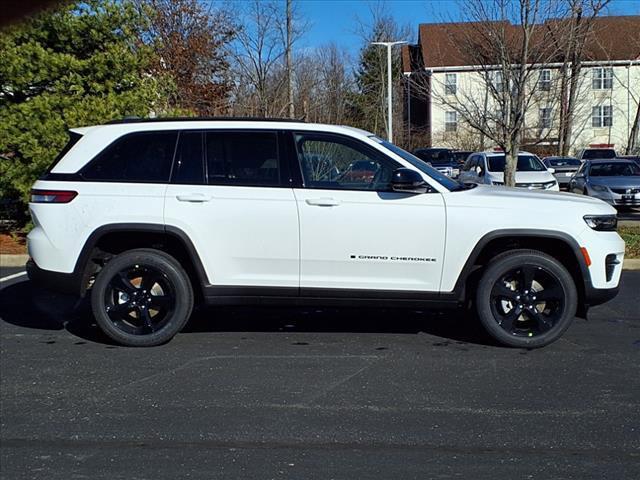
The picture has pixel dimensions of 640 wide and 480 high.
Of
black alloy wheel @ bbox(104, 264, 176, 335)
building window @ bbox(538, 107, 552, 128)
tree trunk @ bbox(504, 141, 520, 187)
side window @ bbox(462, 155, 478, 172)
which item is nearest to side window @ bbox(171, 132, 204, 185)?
black alloy wheel @ bbox(104, 264, 176, 335)

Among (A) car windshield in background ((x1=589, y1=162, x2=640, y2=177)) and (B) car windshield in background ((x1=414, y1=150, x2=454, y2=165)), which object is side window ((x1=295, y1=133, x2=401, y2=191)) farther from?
(B) car windshield in background ((x1=414, y1=150, x2=454, y2=165))

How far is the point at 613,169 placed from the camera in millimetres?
21766

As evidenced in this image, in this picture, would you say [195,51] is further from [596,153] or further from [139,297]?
[596,153]

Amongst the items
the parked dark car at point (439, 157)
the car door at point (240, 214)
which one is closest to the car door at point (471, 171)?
the parked dark car at point (439, 157)

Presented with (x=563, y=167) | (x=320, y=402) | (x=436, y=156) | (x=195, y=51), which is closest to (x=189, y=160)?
(x=320, y=402)

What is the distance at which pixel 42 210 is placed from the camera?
6516 millimetres

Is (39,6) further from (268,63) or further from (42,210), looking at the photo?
(268,63)

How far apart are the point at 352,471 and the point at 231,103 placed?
1711 cm

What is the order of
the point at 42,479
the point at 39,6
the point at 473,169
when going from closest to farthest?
the point at 39,6 → the point at 42,479 → the point at 473,169

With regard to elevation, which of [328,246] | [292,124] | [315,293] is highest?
[292,124]

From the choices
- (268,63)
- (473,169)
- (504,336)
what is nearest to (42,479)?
(504,336)

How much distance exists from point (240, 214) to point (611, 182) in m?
16.5

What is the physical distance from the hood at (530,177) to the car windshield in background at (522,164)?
1.22ft

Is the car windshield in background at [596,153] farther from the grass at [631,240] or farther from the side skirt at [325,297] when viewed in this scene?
the side skirt at [325,297]
